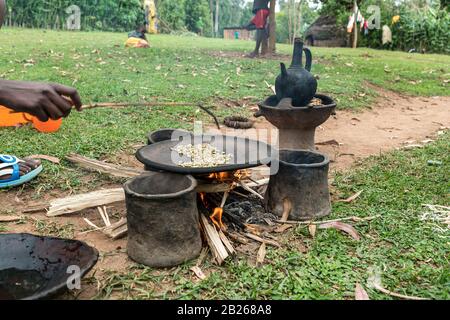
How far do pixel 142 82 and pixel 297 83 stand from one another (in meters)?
4.71

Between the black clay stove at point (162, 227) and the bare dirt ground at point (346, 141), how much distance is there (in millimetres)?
178

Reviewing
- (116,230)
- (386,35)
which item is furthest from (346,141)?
(386,35)

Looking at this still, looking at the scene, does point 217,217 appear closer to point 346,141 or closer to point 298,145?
point 298,145

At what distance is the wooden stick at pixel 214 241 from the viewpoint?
3.01 meters

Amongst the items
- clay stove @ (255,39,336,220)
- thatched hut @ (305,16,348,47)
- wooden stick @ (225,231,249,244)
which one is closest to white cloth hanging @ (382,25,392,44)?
thatched hut @ (305,16,348,47)

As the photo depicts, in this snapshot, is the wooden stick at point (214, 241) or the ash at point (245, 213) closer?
the wooden stick at point (214, 241)

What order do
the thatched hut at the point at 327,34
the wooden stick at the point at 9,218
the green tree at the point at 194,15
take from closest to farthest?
1. the wooden stick at the point at 9,218
2. the thatched hut at the point at 327,34
3. the green tree at the point at 194,15

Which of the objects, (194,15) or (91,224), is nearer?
(91,224)

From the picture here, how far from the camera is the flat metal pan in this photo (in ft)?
10.6

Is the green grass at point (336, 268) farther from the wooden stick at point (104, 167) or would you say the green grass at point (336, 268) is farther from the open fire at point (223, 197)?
the wooden stick at point (104, 167)

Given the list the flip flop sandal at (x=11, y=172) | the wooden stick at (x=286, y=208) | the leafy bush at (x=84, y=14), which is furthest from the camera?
the leafy bush at (x=84, y=14)

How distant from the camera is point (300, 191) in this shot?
373 cm

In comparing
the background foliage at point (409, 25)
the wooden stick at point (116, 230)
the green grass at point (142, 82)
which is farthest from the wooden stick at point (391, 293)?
the background foliage at point (409, 25)

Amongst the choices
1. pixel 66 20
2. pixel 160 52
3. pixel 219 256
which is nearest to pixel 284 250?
pixel 219 256
